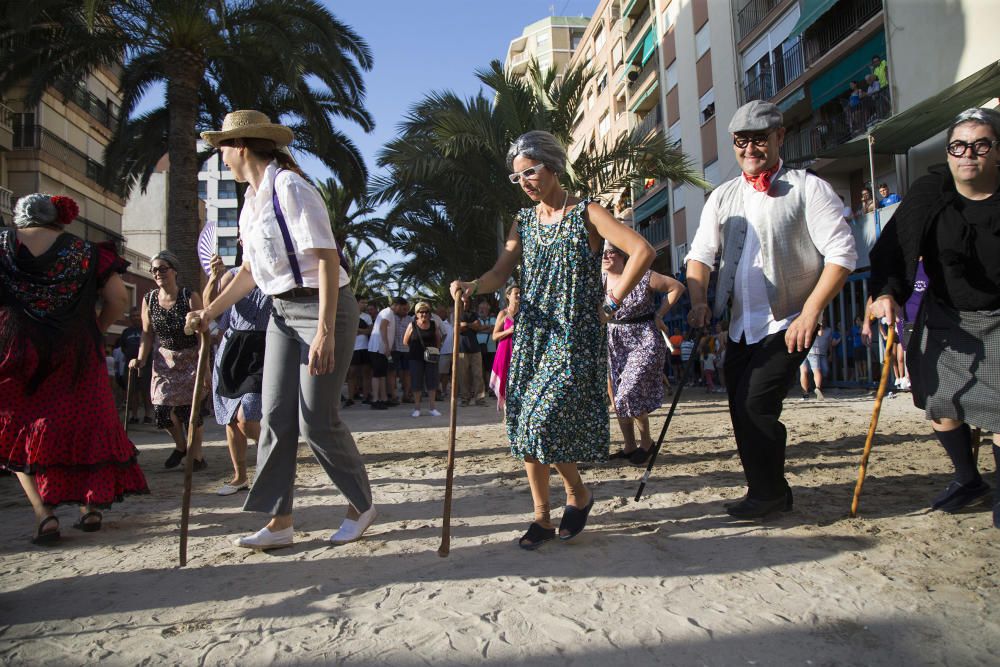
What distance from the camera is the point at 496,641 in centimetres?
246

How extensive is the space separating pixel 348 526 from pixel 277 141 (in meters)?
2.01

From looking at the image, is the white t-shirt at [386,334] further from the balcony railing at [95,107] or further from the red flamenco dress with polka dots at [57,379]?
the balcony railing at [95,107]

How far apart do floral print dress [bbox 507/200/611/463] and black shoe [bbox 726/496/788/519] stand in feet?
2.67

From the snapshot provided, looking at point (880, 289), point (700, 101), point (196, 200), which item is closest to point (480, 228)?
point (196, 200)

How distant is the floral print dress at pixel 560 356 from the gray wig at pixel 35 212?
2680mm

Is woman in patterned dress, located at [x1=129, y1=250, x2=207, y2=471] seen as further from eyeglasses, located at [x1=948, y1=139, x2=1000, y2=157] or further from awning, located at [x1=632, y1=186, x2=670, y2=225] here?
awning, located at [x1=632, y1=186, x2=670, y2=225]

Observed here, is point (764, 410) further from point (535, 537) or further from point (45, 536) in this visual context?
point (45, 536)

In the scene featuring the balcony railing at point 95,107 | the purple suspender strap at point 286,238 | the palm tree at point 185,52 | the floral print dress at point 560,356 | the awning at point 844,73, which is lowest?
the floral print dress at point 560,356

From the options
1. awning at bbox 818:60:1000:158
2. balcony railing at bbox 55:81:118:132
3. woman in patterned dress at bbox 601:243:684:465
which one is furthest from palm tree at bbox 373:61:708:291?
balcony railing at bbox 55:81:118:132

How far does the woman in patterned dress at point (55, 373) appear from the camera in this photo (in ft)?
13.0

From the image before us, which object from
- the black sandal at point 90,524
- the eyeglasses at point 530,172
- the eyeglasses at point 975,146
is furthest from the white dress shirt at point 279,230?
the eyeglasses at point 975,146

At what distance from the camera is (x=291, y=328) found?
3.73m

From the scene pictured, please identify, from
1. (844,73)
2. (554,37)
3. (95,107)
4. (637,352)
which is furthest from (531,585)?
(554,37)

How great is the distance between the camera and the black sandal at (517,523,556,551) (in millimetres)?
3532
